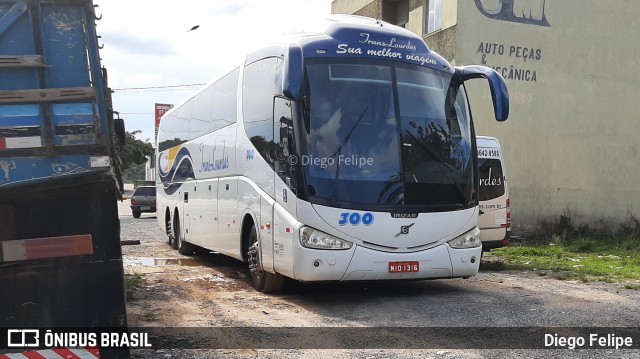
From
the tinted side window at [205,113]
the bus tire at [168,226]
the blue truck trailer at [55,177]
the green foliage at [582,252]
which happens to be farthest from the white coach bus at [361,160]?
the bus tire at [168,226]

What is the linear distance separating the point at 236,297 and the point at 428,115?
360 cm

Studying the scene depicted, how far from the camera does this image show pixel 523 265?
11.9 meters

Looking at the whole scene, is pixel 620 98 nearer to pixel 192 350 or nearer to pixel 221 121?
pixel 221 121

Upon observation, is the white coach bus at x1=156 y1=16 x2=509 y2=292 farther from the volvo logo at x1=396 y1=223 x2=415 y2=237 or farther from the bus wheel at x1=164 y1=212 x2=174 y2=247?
the bus wheel at x1=164 y1=212 x2=174 y2=247

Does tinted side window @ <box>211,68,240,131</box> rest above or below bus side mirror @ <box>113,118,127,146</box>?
above

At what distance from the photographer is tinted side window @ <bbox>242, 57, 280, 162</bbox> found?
8430 millimetres

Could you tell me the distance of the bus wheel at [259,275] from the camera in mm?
8617

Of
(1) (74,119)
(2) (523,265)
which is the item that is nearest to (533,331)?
(1) (74,119)

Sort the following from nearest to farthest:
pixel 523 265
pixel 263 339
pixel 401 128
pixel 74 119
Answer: pixel 74 119 < pixel 263 339 < pixel 401 128 < pixel 523 265

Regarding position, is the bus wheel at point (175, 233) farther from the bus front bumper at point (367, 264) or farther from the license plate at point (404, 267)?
the license plate at point (404, 267)

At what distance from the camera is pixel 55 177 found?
14.2 ft

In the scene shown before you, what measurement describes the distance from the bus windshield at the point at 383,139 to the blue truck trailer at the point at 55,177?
11.0 ft

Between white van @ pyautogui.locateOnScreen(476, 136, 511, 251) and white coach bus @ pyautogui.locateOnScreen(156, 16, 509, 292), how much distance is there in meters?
3.03

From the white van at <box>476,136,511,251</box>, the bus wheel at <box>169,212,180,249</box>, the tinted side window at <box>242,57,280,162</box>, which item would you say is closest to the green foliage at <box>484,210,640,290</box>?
the white van at <box>476,136,511,251</box>
